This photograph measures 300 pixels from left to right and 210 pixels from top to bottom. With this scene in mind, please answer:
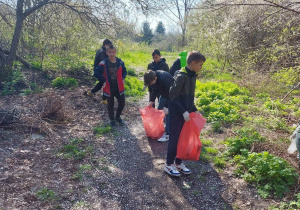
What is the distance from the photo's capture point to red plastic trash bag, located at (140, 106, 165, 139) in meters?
4.41

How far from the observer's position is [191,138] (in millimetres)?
3340

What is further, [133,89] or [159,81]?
[133,89]

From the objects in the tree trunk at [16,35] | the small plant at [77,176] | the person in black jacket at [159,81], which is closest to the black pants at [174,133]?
the person in black jacket at [159,81]

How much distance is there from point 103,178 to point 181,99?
5.05ft

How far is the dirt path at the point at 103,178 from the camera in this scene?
2.80 meters

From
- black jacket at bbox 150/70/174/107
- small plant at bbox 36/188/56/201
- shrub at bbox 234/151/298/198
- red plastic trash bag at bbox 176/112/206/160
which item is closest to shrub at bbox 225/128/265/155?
shrub at bbox 234/151/298/198

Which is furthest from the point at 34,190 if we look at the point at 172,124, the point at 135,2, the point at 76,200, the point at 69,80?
the point at 135,2

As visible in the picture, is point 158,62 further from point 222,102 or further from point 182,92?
point 182,92

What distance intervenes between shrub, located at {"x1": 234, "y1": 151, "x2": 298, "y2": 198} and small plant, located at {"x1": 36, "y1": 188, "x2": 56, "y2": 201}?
8.16 ft

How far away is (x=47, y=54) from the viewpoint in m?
8.73

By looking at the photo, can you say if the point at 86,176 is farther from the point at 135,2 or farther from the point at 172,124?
the point at 135,2

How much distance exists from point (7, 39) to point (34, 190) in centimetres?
843

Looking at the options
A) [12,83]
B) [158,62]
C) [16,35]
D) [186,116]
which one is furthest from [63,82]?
[186,116]

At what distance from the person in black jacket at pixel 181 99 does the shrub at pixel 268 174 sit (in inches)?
33.2
